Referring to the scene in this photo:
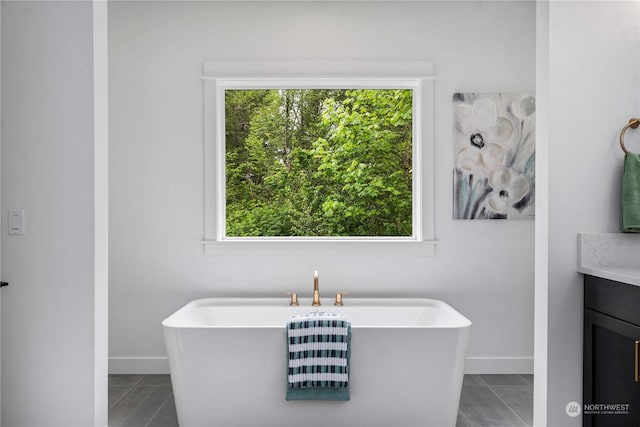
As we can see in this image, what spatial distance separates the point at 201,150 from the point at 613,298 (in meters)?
2.62

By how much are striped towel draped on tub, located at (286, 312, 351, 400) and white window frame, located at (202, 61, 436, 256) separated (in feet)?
3.34

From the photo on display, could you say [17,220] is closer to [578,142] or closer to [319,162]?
[319,162]

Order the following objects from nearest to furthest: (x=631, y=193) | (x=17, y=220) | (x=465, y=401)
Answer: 1. (x=631, y=193)
2. (x=17, y=220)
3. (x=465, y=401)

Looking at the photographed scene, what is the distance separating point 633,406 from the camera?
1.77 meters

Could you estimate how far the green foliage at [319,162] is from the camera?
11.4ft

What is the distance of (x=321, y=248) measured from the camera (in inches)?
134

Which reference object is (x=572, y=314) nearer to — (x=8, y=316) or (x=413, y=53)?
(x=413, y=53)

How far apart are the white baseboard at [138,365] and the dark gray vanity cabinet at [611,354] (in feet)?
8.67

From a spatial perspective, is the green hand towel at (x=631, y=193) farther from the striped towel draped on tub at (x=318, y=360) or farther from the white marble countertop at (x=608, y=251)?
the striped towel draped on tub at (x=318, y=360)

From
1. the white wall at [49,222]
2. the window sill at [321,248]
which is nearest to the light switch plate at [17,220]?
the white wall at [49,222]

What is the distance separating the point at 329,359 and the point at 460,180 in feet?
5.45

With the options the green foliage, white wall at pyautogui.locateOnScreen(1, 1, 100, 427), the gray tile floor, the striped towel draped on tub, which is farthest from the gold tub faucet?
white wall at pyautogui.locateOnScreen(1, 1, 100, 427)

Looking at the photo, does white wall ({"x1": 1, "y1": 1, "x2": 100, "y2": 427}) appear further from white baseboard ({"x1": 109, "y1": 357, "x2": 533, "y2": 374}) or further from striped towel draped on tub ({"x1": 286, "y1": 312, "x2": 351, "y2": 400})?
white baseboard ({"x1": 109, "y1": 357, "x2": 533, "y2": 374})

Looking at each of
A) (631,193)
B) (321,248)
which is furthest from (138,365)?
(631,193)
